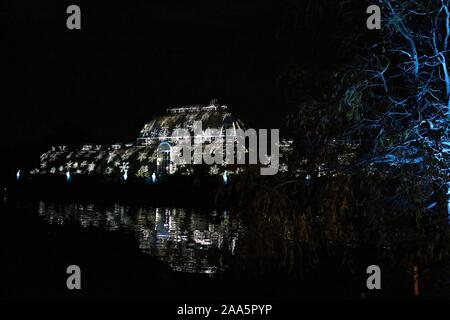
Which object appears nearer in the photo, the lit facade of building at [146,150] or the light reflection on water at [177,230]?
the light reflection on water at [177,230]

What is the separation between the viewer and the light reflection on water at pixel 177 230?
17531 millimetres

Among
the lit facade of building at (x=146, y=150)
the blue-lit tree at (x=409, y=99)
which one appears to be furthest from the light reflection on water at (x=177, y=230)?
the lit facade of building at (x=146, y=150)

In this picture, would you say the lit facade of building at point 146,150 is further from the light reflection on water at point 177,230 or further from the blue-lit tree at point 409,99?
the blue-lit tree at point 409,99

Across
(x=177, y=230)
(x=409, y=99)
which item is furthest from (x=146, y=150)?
(x=409, y=99)

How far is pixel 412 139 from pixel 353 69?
1426 mm

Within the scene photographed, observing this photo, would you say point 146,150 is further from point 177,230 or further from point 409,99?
point 409,99

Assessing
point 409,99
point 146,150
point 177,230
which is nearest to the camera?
point 409,99

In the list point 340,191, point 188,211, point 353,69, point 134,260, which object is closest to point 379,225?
point 340,191

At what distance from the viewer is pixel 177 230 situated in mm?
25484

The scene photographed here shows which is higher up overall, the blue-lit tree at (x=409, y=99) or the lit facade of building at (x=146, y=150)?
the lit facade of building at (x=146, y=150)

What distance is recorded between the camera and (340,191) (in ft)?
29.8

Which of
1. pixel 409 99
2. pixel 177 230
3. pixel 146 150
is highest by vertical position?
pixel 146 150
